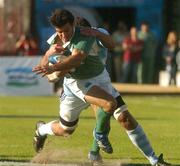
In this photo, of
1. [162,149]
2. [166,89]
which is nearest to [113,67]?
[166,89]

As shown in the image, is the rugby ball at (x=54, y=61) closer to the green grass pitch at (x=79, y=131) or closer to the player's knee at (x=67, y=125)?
the player's knee at (x=67, y=125)

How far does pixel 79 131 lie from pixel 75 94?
13.9ft

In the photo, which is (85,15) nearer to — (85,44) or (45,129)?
(45,129)

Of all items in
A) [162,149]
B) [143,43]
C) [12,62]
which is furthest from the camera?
[143,43]

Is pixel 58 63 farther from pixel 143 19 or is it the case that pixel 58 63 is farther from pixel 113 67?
pixel 143 19

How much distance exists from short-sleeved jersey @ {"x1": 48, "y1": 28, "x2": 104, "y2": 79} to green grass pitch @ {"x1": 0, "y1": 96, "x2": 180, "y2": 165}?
3.84 feet

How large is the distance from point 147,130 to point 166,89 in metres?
9.56

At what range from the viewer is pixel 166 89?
24453 mm

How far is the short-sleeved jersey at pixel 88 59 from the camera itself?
998 cm

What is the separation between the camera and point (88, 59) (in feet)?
33.6

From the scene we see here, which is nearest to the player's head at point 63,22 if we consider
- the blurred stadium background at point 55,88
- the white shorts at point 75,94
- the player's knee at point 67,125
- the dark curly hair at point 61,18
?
the dark curly hair at point 61,18

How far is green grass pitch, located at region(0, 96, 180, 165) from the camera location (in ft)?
36.9

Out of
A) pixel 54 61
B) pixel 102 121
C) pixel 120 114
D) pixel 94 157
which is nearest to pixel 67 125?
pixel 102 121

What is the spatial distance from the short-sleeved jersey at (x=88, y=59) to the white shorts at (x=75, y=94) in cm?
7
